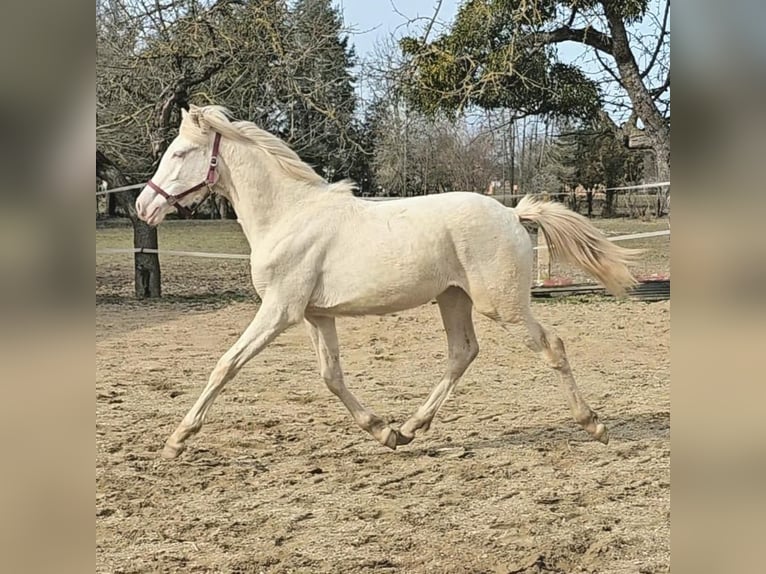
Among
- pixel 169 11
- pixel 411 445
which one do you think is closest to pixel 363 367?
pixel 411 445

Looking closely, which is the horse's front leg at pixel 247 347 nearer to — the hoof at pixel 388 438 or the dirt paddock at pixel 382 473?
the dirt paddock at pixel 382 473

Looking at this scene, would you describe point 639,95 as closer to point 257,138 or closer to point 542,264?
point 542,264

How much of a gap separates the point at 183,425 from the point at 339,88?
5.20 metres

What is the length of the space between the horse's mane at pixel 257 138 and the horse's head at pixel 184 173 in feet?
0.08

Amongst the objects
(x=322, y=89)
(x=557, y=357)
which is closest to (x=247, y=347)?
(x=557, y=357)

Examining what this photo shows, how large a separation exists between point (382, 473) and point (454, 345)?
2.16 feet

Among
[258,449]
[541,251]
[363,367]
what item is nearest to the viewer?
[258,449]

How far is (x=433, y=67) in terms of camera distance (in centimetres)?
706

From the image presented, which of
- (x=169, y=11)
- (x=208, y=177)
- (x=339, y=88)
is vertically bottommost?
(x=208, y=177)

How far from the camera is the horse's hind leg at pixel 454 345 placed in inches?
131

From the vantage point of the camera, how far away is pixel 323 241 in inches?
118

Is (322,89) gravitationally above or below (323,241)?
above

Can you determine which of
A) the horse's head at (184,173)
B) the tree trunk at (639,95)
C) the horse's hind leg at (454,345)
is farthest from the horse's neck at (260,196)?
the tree trunk at (639,95)
